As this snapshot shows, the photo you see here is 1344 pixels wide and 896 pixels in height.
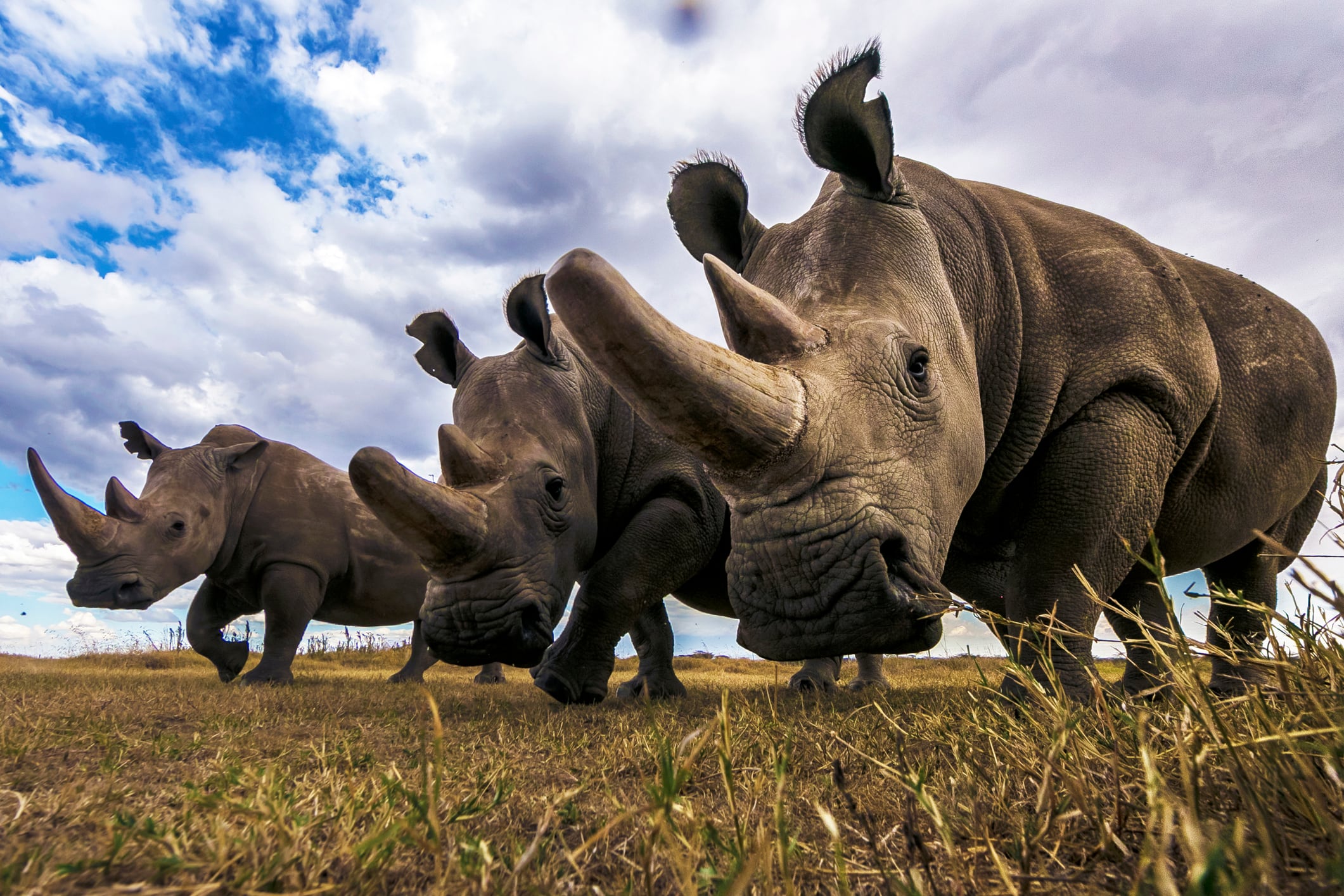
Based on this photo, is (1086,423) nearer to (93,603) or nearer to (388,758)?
(388,758)

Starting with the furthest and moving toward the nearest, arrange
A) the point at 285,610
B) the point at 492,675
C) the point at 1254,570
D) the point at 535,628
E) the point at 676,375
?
1. the point at 492,675
2. the point at 285,610
3. the point at 1254,570
4. the point at 535,628
5. the point at 676,375

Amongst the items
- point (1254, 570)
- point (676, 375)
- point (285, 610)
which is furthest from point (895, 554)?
point (285, 610)

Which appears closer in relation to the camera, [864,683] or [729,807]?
[729,807]

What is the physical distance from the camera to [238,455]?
259 inches

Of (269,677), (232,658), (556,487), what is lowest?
(269,677)

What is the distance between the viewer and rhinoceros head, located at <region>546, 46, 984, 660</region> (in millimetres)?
2029

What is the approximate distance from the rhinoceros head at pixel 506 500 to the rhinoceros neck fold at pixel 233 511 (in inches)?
113

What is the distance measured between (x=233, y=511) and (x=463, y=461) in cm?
362

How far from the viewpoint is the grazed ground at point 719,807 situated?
0.88 metres

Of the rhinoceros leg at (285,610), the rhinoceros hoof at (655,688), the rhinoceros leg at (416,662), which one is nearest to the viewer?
the rhinoceros hoof at (655,688)

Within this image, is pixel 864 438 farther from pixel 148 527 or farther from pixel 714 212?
pixel 148 527

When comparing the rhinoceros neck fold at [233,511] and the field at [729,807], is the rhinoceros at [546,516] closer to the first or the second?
the field at [729,807]

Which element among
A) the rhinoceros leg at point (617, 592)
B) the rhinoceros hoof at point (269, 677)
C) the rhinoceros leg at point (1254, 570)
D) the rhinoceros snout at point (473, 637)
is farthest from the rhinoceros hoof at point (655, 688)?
the rhinoceros leg at point (1254, 570)

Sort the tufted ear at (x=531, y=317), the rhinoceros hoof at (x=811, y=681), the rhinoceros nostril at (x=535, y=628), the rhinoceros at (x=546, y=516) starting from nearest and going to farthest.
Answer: the rhinoceros at (x=546, y=516), the rhinoceros nostril at (x=535, y=628), the tufted ear at (x=531, y=317), the rhinoceros hoof at (x=811, y=681)
